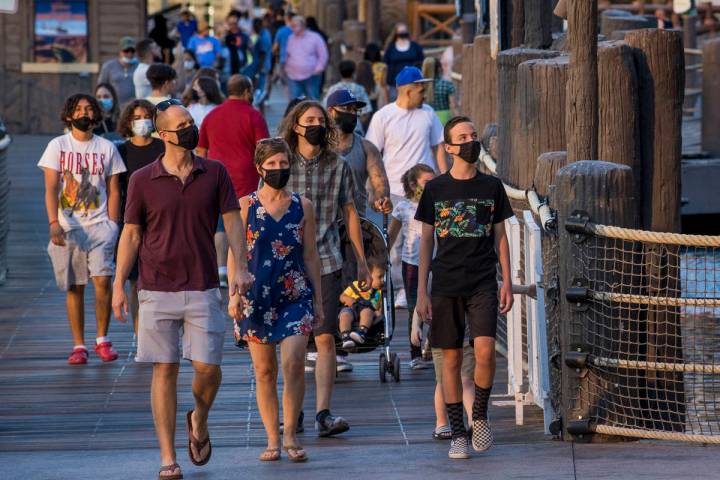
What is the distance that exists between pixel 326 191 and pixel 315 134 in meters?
0.31

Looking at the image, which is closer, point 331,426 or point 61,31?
point 331,426

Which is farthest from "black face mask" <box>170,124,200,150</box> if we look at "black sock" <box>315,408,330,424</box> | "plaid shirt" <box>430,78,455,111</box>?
"plaid shirt" <box>430,78,455,111</box>

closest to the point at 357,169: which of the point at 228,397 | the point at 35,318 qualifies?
the point at 228,397

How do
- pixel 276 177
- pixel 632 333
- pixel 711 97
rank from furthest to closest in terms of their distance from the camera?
pixel 711 97, pixel 632 333, pixel 276 177

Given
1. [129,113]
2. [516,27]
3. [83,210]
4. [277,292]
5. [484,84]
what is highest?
[516,27]

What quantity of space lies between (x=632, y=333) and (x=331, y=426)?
1579 millimetres

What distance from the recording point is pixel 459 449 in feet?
25.1

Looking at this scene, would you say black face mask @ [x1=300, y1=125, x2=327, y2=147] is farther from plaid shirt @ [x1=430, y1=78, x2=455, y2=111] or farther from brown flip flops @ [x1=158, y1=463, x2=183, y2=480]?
plaid shirt @ [x1=430, y1=78, x2=455, y2=111]

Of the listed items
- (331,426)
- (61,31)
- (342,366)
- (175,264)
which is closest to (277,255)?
(175,264)

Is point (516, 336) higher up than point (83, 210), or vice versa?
point (83, 210)

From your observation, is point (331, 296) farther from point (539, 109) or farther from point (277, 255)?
point (539, 109)

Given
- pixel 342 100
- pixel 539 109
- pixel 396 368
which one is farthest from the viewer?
pixel 396 368

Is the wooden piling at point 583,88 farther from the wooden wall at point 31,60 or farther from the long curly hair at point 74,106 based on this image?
the wooden wall at point 31,60

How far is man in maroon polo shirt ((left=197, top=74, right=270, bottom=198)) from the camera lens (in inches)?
490
